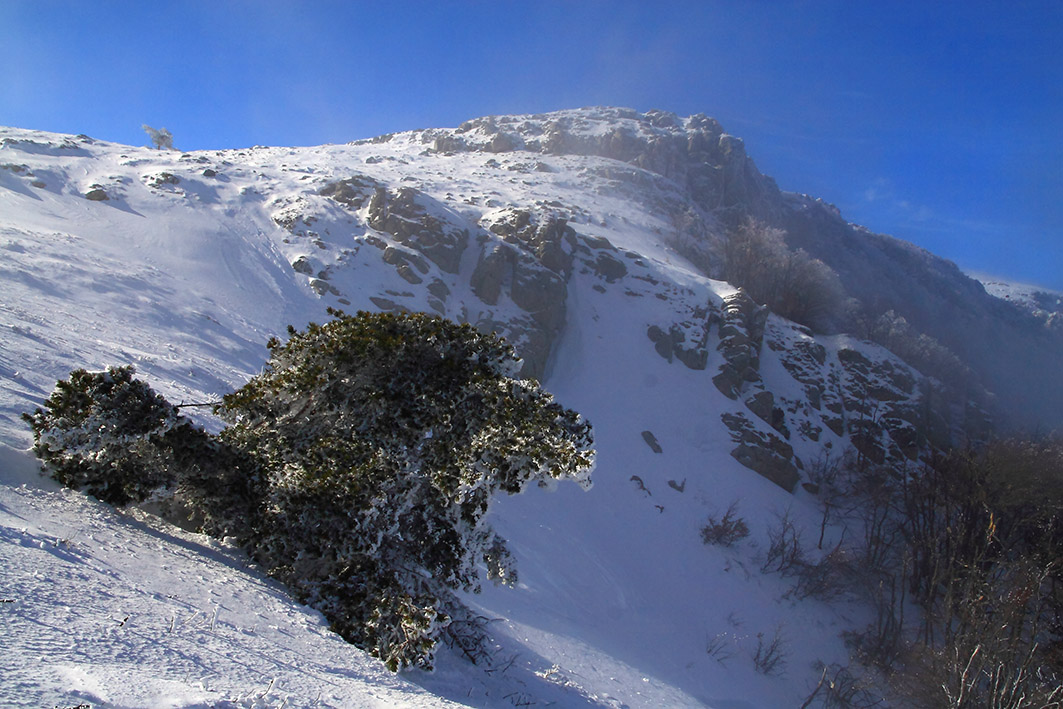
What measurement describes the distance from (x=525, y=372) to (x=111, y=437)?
20707mm

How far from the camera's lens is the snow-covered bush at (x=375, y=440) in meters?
7.04

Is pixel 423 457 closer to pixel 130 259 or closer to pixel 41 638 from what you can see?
pixel 41 638

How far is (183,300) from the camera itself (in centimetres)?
2016

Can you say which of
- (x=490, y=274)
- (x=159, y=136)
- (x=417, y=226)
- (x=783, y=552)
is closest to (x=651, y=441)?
(x=783, y=552)

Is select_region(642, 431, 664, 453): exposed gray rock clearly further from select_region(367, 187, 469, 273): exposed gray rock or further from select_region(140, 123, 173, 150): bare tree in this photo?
select_region(140, 123, 173, 150): bare tree

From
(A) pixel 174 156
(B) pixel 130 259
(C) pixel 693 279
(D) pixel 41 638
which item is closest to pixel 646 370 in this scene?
(C) pixel 693 279

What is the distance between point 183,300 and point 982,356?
76978 mm

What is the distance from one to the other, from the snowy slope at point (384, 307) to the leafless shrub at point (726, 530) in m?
0.45

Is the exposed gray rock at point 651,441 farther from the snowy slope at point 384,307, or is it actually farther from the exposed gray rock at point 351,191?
the exposed gray rock at point 351,191

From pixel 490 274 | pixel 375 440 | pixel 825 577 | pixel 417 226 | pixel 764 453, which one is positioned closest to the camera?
pixel 375 440

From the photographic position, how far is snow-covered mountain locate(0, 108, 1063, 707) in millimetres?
4684

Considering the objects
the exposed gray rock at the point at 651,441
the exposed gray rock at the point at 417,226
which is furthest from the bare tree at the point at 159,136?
the exposed gray rock at the point at 651,441

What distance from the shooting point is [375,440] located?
23.0 feet

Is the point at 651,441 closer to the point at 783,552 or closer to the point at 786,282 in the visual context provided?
the point at 783,552
